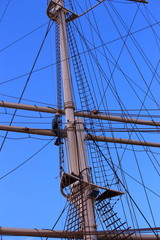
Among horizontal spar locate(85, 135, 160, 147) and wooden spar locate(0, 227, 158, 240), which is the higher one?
horizontal spar locate(85, 135, 160, 147)

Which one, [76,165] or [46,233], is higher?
[76,165]

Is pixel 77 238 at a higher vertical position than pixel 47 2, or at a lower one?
lower

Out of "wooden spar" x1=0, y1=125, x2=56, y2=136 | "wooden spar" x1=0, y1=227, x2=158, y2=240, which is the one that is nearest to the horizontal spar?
"wooden spar" x1=0, y1=125, x2=56, y2=136

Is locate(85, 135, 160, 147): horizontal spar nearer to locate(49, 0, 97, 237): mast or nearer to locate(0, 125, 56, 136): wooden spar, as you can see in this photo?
locate(49, 0, 97, 237): mast

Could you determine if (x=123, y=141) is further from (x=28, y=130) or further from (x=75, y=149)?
(x=28, y=130)

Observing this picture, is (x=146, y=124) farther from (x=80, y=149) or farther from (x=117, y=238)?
(x=117, y=238)

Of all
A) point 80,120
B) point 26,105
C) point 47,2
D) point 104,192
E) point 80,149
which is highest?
point 47,2

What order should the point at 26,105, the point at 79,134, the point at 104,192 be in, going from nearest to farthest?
the point at 104,192, the point at 79,134, the point at 26,105

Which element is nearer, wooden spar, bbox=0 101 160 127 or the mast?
the mast

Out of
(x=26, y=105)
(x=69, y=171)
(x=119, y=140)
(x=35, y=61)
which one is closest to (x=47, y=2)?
(x=35, y=61)

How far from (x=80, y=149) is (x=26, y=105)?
2219 mm

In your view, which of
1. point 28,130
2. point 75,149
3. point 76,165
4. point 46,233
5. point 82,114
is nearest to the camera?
point 46,233

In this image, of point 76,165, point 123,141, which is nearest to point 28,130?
point 76,165

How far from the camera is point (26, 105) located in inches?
461
